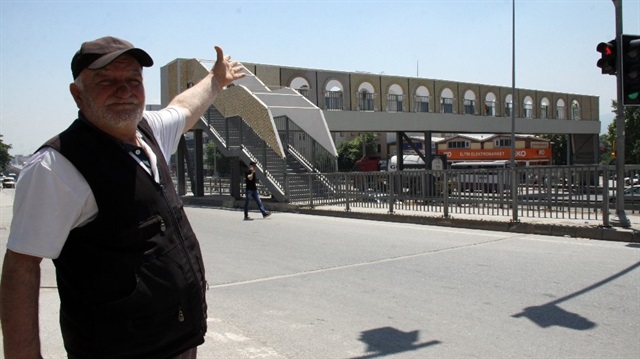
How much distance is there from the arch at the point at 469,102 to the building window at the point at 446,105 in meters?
1.48

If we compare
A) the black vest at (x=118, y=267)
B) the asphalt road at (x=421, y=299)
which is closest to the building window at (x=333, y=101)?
the asphalt road at (x=421, y=299)

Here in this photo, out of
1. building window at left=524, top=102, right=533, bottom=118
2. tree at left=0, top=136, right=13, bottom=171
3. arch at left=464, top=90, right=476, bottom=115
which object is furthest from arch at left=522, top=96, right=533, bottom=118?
tree at left=0, top=136, right=13, bottom=171

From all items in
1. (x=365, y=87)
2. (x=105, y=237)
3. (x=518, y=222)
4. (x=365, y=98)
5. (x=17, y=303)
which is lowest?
(x=518, y=222)

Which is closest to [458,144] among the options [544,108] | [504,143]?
[504,143]

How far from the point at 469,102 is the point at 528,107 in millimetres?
6345

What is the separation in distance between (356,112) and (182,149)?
1047cm

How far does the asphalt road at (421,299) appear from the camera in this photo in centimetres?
441

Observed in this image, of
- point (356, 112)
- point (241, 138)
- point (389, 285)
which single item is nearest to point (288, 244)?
point (389, 285)

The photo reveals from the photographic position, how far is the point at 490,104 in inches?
1561

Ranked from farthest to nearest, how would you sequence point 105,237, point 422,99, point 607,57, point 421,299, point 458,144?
1. point 458,144
2. point 422,99
3. point 607,57
4. point 421,299
5. point 105,237

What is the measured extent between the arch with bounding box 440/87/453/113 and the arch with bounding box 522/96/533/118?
7.56 meters

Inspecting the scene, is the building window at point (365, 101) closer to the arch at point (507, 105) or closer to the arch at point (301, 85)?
the arch at point (301, 85)

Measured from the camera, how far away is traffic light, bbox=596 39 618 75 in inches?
388

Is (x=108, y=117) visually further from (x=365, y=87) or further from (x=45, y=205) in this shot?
(x=365, y=87)
